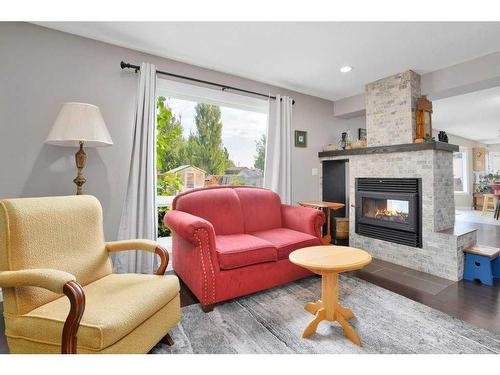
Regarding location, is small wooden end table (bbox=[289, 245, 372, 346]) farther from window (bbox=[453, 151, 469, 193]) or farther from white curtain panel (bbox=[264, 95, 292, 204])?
window (bbox=[453, 151, 469, 193])

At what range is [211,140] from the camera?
11.3 feet

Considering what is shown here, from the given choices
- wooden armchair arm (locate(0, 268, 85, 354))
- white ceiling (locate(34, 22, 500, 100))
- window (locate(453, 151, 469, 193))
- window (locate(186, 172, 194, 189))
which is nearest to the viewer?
wooden armchair arm (locate(0, 268, 85, 354))

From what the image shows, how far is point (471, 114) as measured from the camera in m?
5.37

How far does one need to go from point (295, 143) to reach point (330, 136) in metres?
0.83

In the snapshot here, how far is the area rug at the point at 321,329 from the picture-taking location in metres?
1.56

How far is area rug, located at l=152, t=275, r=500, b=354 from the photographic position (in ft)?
5.11

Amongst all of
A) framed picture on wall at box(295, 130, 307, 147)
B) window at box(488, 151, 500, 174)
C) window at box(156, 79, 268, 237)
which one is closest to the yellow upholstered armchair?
window at box(156, 79, 268, 237)

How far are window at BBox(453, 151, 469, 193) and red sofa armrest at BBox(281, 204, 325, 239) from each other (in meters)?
8.45

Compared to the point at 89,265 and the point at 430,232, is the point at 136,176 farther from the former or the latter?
the point at 430,232

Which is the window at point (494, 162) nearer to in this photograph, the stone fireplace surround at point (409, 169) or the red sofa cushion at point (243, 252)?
the stone fireplace surround at point (409, 169)

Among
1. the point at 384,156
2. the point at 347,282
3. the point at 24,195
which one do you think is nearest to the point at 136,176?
the point at 24,195

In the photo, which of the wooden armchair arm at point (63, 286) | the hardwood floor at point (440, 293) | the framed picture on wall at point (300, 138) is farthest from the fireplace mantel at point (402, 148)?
the wooden armchair arm at point (63, 286)

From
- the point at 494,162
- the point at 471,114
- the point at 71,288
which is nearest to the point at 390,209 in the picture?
the point at 71,288

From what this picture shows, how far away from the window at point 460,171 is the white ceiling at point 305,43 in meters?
7.24
